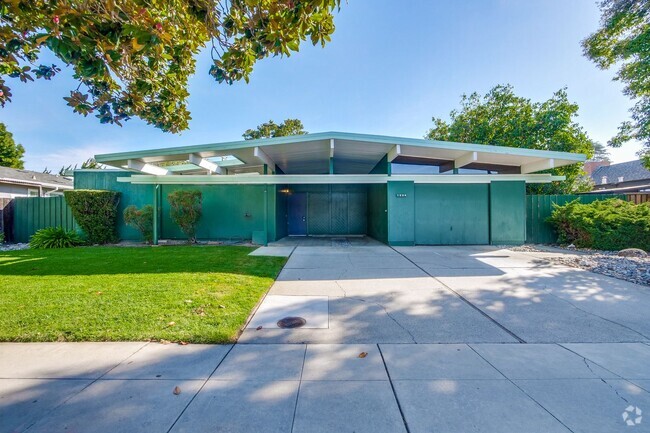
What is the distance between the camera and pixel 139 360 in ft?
8.03

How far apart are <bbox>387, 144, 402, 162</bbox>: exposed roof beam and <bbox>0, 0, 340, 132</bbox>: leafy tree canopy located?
5388mm

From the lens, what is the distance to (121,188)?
998 centimetres

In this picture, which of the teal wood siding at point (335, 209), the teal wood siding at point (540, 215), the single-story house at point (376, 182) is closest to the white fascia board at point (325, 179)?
the single-story house at point (376, 182)

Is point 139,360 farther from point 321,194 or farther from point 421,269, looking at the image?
point 321,194

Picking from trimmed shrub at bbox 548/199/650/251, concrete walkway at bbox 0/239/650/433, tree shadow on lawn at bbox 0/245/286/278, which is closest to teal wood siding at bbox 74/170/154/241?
tree shadow on lawn at bbox 0/245/286/278

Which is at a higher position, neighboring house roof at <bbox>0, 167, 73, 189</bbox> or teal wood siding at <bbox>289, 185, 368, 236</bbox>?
neighboring house roof at <bbox>0, 167, 73, 189</bbox>

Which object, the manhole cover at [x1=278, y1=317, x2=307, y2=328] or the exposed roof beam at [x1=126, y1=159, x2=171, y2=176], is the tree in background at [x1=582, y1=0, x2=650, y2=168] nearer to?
A: the manhole cover at [x1=278, y1=317, x2=307, y2=328]

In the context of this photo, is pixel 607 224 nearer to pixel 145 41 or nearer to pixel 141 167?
pixel 145 41

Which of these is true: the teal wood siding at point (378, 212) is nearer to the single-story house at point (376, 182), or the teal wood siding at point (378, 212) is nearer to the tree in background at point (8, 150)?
the single-story house at point (376, 182)

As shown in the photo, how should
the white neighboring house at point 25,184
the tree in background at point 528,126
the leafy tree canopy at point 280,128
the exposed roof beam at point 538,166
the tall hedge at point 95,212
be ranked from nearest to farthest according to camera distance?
the exposed roof beam at point 538,166 → the tall hedge at point 95,212 → the tree in background at point 528,126 → the white neighboring house at point 25,184 → the leafy tree canopy at point 280,128

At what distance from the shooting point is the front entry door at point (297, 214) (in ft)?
45.9

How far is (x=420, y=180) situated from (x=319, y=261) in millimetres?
4891

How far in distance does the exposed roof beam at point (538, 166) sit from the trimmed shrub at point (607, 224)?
5.51ft

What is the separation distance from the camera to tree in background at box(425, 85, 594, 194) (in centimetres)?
1293
